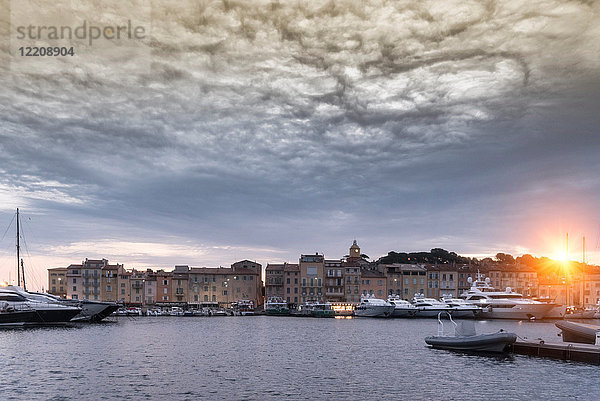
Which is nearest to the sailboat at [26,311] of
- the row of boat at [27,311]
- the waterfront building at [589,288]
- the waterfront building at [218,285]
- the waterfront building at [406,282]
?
the row of boat at [27,311]

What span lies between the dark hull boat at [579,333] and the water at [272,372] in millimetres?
10395

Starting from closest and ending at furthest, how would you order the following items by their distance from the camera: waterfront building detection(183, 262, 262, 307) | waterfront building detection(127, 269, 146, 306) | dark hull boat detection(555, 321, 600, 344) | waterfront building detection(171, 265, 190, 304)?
dark hull boat detection(555, 321, 600, 344) → waterfront building detection(127, 269, 146, 306) → waterfront building detection(171, 265, 190, 304) → waterfront building detection(183, 262, 262, 307)

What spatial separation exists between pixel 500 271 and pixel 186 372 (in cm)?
15527

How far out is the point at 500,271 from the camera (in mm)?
182625

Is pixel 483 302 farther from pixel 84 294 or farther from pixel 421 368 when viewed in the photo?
pixel 84 294

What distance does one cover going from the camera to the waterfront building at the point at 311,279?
173 meters

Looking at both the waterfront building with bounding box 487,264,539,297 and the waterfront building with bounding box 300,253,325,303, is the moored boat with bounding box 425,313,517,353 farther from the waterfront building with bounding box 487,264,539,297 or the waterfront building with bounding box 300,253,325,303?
the waterfront building with bounding box 487,264,539,297

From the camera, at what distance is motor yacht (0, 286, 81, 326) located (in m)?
99.1

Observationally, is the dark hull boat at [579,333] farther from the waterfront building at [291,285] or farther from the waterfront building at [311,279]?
the waterfront building at [291,285]

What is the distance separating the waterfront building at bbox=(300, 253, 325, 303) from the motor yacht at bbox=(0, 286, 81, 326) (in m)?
80.3

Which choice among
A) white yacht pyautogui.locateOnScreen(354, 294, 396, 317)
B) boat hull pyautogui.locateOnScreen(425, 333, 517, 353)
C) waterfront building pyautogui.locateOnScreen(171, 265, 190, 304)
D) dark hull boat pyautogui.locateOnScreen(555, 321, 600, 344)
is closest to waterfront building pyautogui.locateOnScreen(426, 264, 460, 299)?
white yacht pyautogui.locateOnScreen(354, 294, 396, 317)

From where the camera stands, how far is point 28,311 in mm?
99938

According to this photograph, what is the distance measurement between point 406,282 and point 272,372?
134m

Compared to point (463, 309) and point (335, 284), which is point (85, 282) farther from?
point (463, 309)
